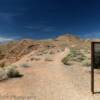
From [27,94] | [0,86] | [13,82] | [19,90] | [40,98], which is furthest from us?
[13,82]

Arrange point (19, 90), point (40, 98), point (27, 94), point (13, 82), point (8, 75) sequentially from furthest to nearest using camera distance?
point (8, 75), point (13, 82), point (19, 90), point (27, 94), point (40, 98)

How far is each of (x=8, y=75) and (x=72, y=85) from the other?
4.75 metres

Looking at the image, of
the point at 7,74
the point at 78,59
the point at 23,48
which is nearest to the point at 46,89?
the point at 7,74

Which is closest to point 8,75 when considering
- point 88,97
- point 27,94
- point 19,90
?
point 19,90

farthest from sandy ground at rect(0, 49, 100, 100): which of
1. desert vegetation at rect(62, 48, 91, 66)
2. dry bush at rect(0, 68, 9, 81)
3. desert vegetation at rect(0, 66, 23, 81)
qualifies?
desert vegetation at rect(62, 48, 91, 66)

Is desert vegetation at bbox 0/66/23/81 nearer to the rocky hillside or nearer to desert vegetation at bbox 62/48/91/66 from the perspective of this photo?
desert vegetation at bbox 62/48/91/66

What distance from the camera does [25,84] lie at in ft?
45.0

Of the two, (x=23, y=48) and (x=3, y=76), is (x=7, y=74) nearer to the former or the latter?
(x=3, y=76)

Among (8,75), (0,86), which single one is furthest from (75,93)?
(8,75)

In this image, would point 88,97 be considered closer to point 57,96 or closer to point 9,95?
point 57,96

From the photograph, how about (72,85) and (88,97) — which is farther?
(72,85)

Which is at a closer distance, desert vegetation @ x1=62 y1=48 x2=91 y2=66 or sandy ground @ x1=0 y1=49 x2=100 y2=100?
sandy ground @ x1=0 y1=49 x2=100 y2=100

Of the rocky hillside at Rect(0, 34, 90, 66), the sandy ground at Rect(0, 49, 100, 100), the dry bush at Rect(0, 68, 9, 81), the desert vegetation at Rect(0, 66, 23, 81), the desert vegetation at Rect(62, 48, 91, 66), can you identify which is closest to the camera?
the sandy ground at Rect(0, 49, 100, 100)

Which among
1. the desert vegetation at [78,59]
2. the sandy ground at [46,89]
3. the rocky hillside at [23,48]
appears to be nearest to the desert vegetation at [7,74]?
the sandy ground at [46,89]
